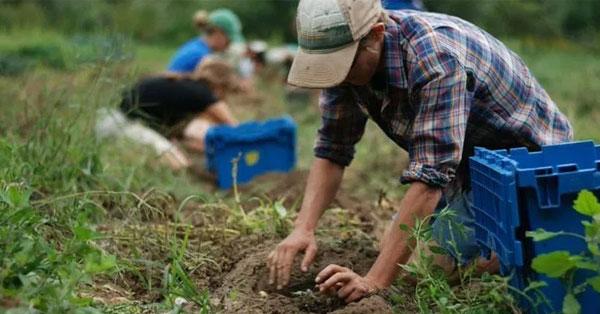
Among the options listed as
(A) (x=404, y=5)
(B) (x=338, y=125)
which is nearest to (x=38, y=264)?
(B) (x=338, y=125)

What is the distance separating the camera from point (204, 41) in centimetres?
873

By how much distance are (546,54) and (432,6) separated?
5.66ft

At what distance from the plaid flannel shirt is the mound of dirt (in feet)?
1.29

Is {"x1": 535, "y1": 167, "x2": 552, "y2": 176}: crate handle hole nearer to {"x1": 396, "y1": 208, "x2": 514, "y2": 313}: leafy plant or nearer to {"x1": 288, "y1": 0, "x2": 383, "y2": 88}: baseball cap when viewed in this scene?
{"x1": 396, "y1": 208, "x2": 514, "y2": 313}: leafy plant

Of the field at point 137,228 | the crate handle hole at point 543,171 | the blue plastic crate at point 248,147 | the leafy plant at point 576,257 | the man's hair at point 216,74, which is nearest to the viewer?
the leafy plant at point 576,257

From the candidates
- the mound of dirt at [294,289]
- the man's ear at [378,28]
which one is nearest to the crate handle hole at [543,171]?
the mound of dirt at [294,289]

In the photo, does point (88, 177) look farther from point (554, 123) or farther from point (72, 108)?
point (554, 123)

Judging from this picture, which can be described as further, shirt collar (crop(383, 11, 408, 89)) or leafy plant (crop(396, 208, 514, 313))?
shirt collar (crop(383, 11, 408, 89))

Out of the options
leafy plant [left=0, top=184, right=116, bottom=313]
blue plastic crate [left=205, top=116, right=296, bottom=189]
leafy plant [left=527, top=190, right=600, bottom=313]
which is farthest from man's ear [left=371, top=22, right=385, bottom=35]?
blue plastic crate [left=205, top=116, right=296, bottom=189]

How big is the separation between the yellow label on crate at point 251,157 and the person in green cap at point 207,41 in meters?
2.12

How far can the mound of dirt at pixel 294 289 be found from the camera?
314cm

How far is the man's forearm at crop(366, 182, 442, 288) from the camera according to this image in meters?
3.02

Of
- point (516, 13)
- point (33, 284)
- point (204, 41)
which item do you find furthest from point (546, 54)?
point (33, 284)

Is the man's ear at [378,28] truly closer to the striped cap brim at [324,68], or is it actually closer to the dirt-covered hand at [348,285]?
the striped cap brim at [324,68]
